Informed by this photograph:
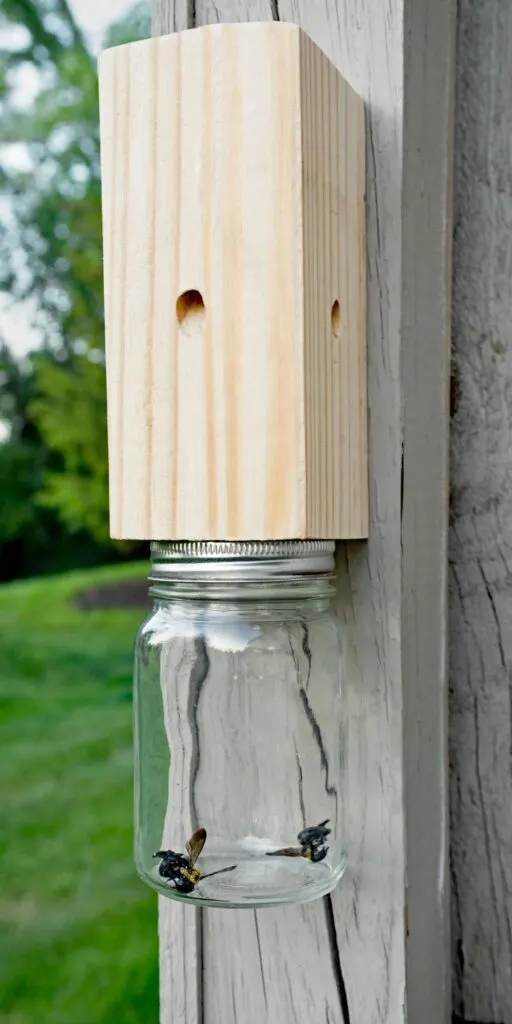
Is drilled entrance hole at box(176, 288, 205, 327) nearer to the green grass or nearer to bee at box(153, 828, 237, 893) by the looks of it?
bee at box(153, 828, 237, 893)

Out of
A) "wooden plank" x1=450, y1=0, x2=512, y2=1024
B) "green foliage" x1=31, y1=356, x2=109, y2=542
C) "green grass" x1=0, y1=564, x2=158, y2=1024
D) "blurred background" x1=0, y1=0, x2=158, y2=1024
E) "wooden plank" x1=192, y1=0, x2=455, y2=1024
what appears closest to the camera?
"wooden plank" x1=192, y1=0, x2=455, y2=1024

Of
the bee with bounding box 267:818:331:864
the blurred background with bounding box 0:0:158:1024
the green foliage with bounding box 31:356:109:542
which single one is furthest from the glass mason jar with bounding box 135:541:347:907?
the green foliage with bounding box 31:356:109:542

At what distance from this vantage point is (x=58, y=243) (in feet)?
11.0

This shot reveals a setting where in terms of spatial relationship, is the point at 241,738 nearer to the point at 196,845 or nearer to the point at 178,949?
the point at 196,845

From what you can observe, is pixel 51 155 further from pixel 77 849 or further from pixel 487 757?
pixel 487 757

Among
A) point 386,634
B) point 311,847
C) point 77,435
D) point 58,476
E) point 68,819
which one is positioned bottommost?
point 68,819

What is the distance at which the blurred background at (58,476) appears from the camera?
2.65 metres

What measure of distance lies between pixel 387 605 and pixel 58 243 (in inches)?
115

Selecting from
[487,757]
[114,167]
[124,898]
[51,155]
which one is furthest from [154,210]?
[51,155]

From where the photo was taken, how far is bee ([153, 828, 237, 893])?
636 mm

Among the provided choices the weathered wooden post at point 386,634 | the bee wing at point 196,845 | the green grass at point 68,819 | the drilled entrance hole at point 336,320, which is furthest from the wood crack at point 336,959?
the green grass at point 68,819

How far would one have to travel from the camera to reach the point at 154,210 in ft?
2.00

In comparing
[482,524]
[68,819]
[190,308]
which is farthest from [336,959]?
[68,819]

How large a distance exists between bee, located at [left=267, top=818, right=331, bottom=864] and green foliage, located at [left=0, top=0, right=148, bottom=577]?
263 centimetres
